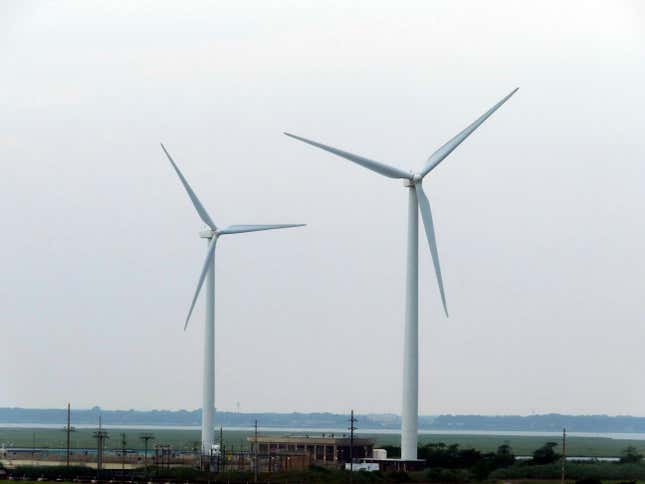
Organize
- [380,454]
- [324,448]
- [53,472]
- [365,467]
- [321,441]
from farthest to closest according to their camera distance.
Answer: [324,448] → [321,441] → [380,454] → [53,472] → [365,467]

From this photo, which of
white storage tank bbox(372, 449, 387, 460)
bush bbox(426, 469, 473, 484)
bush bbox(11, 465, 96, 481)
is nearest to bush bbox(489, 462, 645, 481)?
bush bbox(426, 469, 473, 484)

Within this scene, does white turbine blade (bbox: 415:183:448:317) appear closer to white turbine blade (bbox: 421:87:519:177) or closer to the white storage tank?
white turbine blade (bbox: 421:87:519:177)

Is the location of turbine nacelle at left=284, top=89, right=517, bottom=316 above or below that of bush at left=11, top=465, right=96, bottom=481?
above

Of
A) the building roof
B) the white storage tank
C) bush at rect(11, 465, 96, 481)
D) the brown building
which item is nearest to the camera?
bush at rect(11, 465, 96, 481)

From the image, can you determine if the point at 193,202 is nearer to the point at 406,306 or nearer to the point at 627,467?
the point at 406,306

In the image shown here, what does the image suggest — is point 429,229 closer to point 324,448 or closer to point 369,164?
point 369,164

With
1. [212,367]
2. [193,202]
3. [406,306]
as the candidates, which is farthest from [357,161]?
[212,367]

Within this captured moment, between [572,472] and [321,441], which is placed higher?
[321,441]

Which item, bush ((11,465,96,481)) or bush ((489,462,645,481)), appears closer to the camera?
bush ((11,465,96,481))

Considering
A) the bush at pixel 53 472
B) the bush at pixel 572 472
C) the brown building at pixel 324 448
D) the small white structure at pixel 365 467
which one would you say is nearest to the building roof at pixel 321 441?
the brown building at pixel 324 448

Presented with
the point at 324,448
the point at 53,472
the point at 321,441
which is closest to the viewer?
the point at 53,472

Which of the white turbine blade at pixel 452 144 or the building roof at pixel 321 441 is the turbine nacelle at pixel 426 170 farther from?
the building roof at pixel 321 441

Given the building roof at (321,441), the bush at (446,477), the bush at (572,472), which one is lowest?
the bush at (572,472)

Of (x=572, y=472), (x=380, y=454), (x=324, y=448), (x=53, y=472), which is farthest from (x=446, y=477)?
(x=324, y=448)
